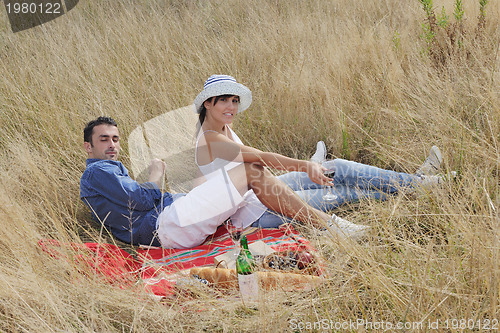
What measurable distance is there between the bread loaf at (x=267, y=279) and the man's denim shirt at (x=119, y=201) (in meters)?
0.70

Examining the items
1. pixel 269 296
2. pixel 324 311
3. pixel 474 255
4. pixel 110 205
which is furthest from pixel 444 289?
pixel 110 205

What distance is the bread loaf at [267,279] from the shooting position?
7.75 ft

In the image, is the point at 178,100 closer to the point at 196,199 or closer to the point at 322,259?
the point at 196,199

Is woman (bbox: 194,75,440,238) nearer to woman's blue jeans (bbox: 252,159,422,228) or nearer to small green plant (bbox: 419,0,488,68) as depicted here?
woman's blue jeans (bbox: 252,159,422,228)

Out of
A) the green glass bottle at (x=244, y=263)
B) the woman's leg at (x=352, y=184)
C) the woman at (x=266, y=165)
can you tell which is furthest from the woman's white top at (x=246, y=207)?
the green glass bottle at (x=244, y=263)

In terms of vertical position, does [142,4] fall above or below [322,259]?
above

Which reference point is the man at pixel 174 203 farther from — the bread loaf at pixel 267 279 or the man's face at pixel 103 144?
the bread loaf at pixel 267 279

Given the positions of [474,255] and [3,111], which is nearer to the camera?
[474,255]

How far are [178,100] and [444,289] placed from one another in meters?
3.80

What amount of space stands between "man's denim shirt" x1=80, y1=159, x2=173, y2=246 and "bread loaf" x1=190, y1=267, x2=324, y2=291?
27.4 inches

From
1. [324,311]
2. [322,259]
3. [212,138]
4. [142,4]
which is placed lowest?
[324,311]

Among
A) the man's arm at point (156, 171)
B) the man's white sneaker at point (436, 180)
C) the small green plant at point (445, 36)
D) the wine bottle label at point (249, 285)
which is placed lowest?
the wine bottle label at point (249, 285)

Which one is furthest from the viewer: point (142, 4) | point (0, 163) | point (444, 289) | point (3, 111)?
point (142, 4)

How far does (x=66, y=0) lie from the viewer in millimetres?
8016
